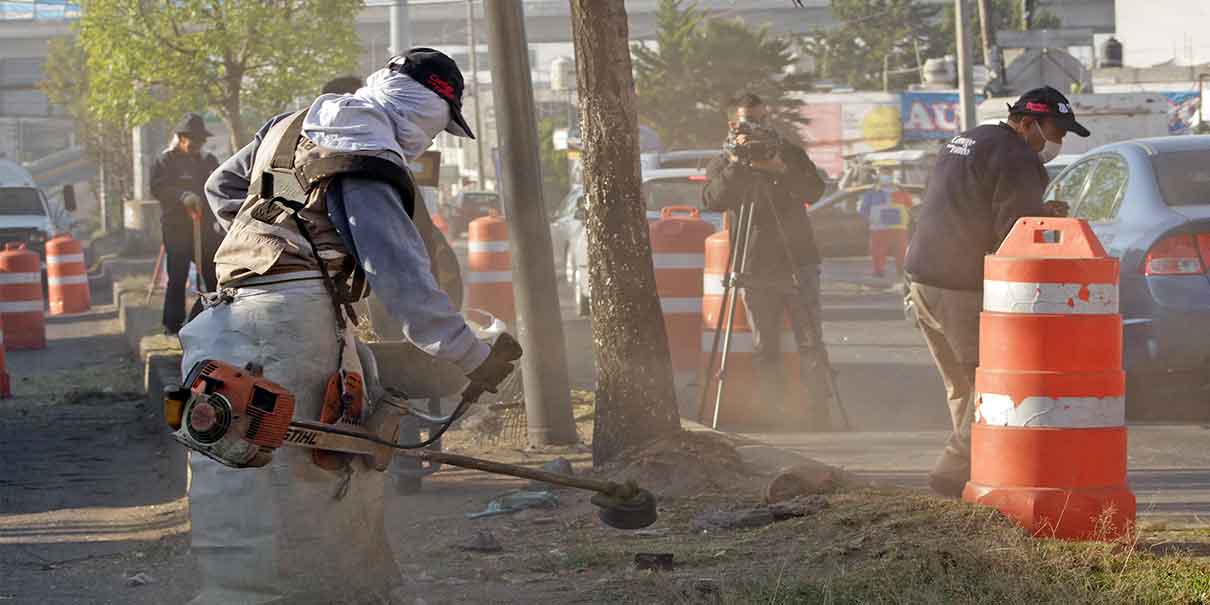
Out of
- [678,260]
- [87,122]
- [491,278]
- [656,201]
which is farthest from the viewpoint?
[87,122]

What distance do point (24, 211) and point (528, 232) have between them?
21185 mm

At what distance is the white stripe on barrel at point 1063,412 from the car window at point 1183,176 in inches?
156

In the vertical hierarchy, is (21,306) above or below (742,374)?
above

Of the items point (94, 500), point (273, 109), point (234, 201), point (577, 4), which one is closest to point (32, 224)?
point (273, 109)

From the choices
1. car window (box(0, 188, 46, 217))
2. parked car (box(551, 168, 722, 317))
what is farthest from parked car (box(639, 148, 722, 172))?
car window (box(0, 188, 46, 217))

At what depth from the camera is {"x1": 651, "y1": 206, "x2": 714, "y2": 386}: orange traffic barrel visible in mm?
12367

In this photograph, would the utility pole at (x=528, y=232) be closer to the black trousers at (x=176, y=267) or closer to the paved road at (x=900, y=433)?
the paved road at (x=900, y=433)

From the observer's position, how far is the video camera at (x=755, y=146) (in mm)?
9898

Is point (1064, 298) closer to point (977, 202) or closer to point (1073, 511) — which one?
point (1073, 511)

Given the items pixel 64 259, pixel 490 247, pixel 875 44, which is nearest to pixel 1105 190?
pixel 490 247

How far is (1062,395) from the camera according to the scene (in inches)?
235

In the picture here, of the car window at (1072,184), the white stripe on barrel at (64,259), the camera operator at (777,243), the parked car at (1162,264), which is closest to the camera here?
the parked car at (1162,264)

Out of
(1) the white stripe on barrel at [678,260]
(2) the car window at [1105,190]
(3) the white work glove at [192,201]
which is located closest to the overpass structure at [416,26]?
(3) the white work glove at [192,201]

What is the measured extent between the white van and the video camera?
18.5 metres
